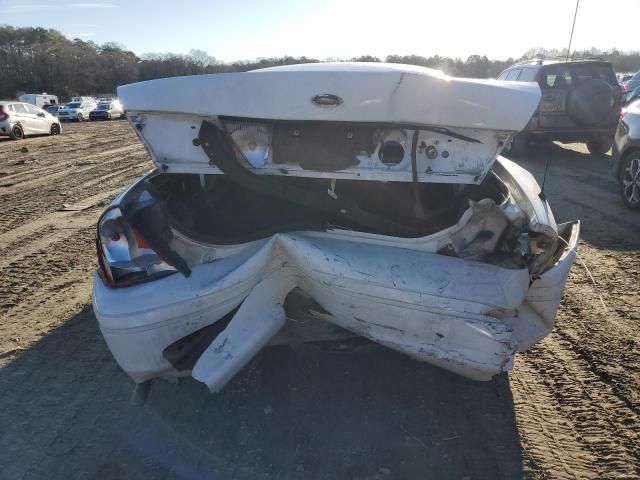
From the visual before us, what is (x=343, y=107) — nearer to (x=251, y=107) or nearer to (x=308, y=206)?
(x=251, y=107)

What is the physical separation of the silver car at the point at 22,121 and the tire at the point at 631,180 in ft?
66.5

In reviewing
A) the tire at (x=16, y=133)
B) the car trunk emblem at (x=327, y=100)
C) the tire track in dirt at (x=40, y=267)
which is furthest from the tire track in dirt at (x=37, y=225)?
the tire at (x=16, y=133)

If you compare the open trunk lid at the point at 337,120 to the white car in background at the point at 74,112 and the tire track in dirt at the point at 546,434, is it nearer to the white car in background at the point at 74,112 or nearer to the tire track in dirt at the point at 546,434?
the tire track in dirt at the point at 546,434

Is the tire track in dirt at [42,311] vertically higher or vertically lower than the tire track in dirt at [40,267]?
higher

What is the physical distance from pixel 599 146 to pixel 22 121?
65.6 ft

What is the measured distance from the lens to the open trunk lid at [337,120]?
2.15 metres

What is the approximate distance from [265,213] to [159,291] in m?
0.87

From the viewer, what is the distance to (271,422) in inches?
99.8

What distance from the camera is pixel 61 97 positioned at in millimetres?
53031

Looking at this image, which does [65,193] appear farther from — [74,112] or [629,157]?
[74,112]

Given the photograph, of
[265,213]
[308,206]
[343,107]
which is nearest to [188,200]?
[265,213]

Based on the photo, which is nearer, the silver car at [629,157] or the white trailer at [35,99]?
the silver car at [629,157]

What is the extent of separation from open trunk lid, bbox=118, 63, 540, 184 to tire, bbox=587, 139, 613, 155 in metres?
9.05

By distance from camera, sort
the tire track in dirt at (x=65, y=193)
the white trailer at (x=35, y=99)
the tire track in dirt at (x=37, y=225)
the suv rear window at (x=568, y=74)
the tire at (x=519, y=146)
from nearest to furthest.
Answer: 1. the tire track in dirt at (x=37, y=225)
2. the tire track in dirt at (x=65, y=193)
3. the suv rear window at (x=568, y=74)
4. the tire at (x=519, y=146)
5. the white trailer at (x=35, y=99)
